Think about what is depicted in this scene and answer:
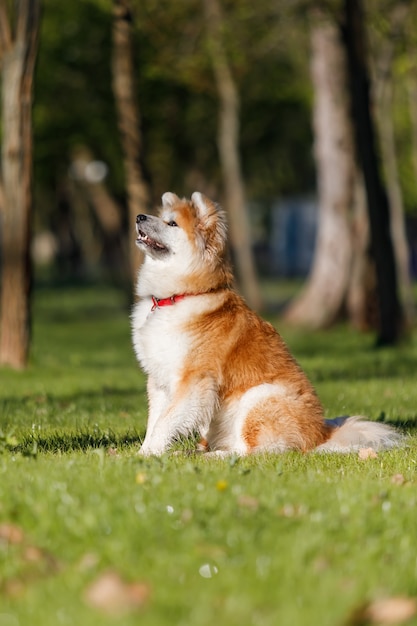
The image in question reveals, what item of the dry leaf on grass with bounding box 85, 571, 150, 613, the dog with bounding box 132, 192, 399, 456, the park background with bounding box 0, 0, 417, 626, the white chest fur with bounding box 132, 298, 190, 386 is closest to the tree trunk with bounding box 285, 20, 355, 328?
the park background with bounding box 0, 0, 417, 626

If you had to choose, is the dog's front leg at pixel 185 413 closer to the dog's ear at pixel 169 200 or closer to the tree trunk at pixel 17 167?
the dog's ear at pixel 169 200

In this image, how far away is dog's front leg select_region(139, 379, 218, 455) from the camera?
24.2 feet

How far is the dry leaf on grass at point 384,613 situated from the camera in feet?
14.4

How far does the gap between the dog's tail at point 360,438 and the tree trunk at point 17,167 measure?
8.21 metres

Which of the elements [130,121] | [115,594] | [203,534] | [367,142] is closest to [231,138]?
[130,121]

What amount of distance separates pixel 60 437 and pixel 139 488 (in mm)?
2755

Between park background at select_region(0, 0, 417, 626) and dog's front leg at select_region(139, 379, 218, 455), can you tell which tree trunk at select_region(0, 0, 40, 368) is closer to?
park background at select_region(0, 0, 417, 626)

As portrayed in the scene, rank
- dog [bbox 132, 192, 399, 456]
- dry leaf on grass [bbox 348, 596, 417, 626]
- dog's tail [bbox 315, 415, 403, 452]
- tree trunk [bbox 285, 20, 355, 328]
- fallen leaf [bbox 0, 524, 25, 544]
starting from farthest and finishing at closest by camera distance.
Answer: tree trunk [bbox 285, 20, 355, 328], dog's tail [bbox 315, 415, 403, 452], dog [bbox 132, 192, 399, 456], fallen leaf [bbox 0, 524, 25, 544], dry leaf on grass [bbox 348, 596, 417, 626]

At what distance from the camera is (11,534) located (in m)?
5.12

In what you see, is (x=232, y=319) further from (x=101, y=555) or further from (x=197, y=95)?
(x=197, y=95)

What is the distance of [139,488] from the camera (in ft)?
18.7

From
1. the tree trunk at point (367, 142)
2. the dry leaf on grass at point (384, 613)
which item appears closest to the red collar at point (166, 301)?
the dry leaf on grass at point (384, 613)

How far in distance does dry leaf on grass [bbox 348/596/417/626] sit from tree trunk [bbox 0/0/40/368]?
36.8 ft

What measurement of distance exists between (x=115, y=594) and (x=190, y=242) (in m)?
3.57
